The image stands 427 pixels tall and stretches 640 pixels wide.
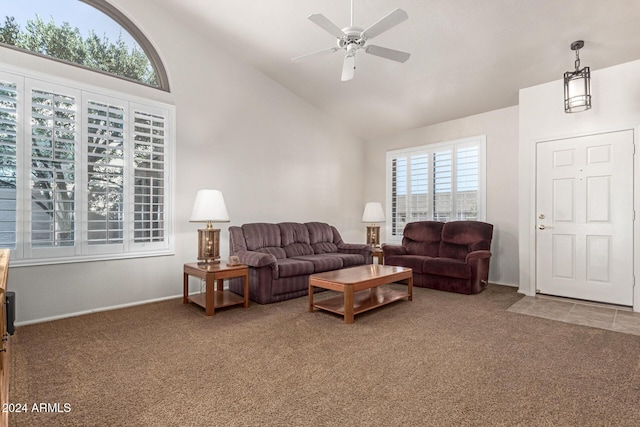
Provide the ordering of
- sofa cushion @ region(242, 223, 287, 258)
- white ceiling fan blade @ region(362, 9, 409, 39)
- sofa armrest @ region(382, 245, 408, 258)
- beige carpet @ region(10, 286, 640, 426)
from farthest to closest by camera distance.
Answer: sofa armrest @ region(382, 245, 408, 258), sofa cushion @ region(242, 223, 287, 258), white ceiling fan blade @ region(362, 9, 409, 39), beige carpet @ region(10, 286, 640, 426)

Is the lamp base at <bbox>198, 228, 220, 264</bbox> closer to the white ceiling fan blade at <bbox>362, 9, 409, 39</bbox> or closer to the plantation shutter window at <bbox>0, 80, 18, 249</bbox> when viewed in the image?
the plantation shutter window at <bbox>0, 80, 18, 249</bbox>

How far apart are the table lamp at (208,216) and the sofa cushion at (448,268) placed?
298 cm

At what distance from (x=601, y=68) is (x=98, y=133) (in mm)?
6010

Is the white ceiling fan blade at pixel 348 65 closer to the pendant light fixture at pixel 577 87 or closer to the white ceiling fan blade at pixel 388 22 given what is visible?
the white ceiling fan blade at pixel 388 22

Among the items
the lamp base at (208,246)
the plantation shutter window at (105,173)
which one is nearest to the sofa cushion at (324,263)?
the lamp base at (208,246)

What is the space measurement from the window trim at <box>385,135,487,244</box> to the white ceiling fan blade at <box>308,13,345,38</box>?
11.9ft

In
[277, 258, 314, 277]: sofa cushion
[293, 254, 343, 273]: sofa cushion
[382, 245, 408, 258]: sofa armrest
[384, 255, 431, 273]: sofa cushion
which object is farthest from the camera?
[382, 245, 408, 258]: sofa armrest

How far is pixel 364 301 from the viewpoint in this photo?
391cm

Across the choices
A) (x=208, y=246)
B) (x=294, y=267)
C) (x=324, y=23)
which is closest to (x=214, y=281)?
(x=208, y=246)

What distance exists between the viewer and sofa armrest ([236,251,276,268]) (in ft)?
13.4

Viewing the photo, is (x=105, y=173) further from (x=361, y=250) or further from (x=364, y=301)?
(x=361, y=250)

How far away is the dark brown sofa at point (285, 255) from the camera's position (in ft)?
13.7

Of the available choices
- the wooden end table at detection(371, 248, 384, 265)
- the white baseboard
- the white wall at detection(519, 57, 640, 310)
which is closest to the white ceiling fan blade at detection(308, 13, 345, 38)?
the white wall at detection(519, 57, 640, 310)

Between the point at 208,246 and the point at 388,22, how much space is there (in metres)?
3.03
